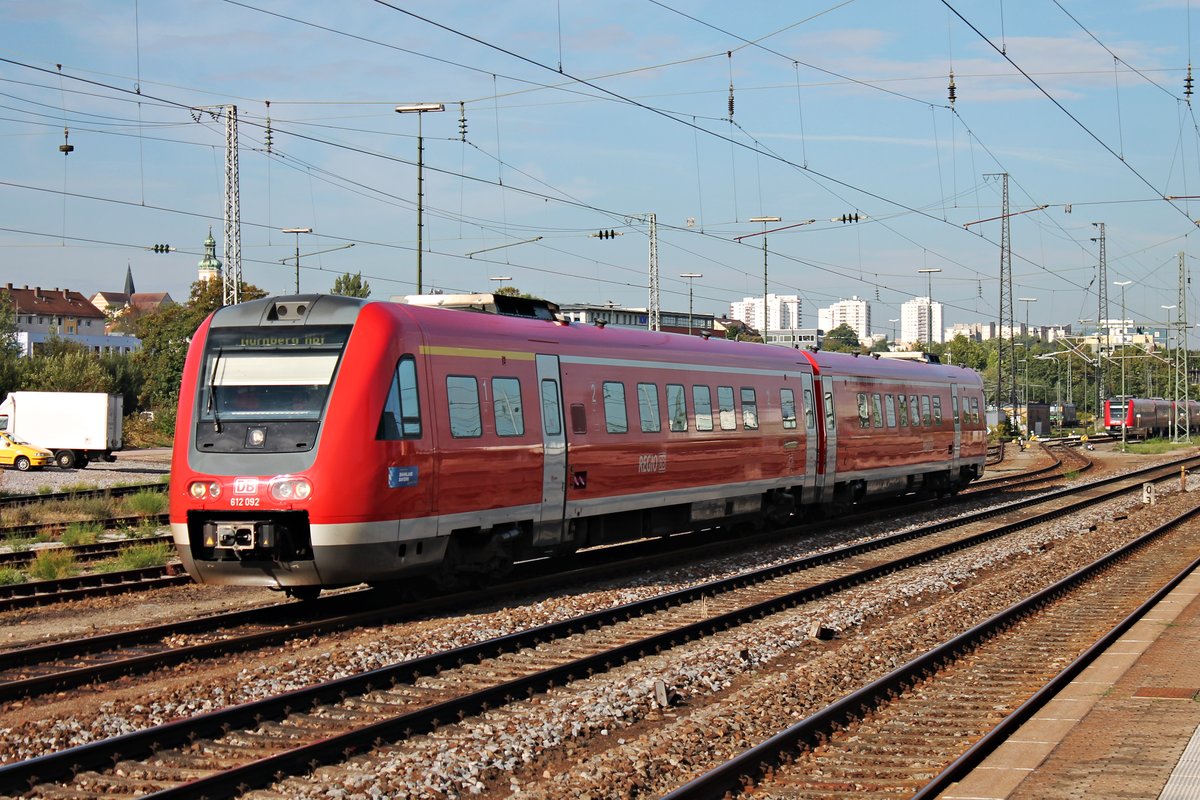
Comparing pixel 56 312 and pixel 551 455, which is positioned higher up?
pixel 56 312

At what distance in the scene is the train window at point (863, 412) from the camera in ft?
86.1

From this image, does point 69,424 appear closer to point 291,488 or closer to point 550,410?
point 550,410

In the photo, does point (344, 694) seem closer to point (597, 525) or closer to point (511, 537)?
→ point (511, 537)

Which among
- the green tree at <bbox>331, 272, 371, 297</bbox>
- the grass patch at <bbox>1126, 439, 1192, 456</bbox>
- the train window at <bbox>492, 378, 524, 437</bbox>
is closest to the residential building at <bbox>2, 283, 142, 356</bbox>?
the green tree at <bbox>331, 272, 371, 297</bbox>

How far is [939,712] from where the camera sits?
10125 millimetres

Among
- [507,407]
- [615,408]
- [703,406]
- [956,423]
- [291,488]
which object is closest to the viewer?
[291,488]

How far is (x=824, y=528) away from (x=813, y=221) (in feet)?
58.1

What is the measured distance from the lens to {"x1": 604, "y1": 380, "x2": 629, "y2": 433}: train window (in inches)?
683

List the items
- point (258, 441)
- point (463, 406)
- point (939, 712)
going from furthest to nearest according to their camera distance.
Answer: point (463, 406), point (258, 441), point (939, 712)

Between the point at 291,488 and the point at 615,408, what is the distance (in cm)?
575

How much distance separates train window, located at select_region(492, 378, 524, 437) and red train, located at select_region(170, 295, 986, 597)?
0.02 metres

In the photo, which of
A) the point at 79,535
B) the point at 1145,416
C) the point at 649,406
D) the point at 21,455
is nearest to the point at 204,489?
the point at 649,406

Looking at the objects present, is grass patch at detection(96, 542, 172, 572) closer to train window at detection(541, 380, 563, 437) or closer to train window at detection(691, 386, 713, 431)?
train window at detection(541, 380, 563, 437)

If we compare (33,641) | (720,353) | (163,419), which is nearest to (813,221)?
(720,353)
